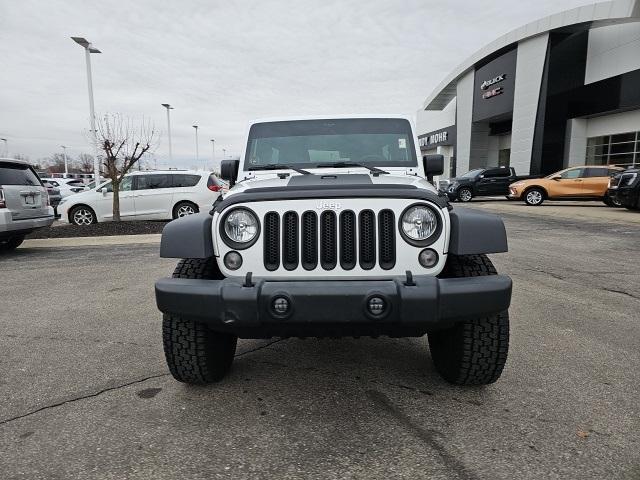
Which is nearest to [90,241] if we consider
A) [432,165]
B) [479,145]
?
[432,165]

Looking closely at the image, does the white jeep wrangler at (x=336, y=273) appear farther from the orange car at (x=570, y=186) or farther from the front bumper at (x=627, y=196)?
the orange car at (x=570, y=186)

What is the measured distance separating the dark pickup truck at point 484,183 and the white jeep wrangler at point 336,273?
1956cm

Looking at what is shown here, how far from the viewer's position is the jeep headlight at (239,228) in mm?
2389

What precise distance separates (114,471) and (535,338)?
3.13 meters

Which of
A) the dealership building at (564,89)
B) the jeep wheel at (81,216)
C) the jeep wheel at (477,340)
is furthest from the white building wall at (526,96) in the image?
the jeep wheel at (477,340)

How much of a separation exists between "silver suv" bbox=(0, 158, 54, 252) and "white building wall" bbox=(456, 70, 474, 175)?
3027 cm

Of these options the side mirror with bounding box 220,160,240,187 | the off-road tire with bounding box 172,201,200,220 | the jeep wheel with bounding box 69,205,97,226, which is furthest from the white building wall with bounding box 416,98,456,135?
the side mirror with bounding box 220,160,240,187

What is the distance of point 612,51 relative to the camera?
821 inches

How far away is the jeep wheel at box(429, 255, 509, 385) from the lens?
2488 millimetres

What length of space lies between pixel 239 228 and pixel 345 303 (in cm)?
71

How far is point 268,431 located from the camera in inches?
91.4

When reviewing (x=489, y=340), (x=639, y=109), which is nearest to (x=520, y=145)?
(x=639, y=109)

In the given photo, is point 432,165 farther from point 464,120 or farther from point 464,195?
point 464,120

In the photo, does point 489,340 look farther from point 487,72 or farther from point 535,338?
point 487,72
